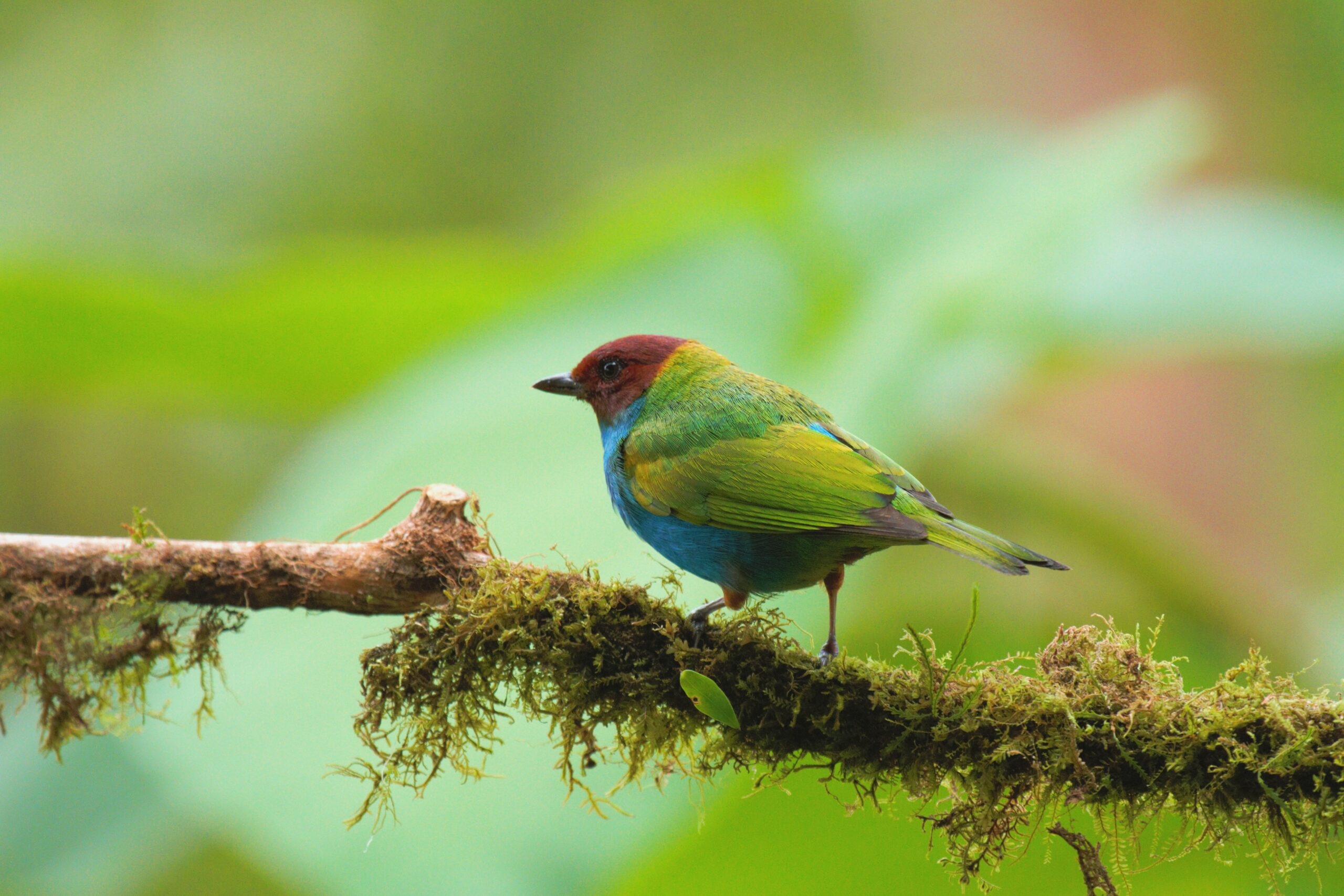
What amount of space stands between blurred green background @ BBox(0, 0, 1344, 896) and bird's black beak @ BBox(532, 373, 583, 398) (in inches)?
7.5

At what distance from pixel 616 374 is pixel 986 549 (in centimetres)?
142

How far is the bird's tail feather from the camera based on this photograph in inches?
92.0

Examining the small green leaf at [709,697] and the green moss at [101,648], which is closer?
the small green leaf at [709,697]

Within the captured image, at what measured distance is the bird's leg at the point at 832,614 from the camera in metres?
2.47

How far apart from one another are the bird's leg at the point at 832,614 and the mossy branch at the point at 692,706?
80 millimetres

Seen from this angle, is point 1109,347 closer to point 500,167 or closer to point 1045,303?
point 1045,303

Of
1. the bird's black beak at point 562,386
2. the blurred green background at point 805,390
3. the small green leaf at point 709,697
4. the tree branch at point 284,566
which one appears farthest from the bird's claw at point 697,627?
the bird's black beak at point 562,386

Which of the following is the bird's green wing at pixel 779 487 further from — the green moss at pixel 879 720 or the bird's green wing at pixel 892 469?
the green moss at pixel 879 720

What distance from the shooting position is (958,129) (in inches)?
249

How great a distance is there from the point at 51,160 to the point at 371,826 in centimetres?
1048

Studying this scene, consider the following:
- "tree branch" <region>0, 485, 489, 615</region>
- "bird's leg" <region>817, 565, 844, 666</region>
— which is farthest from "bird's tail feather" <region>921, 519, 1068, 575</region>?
"tree branch" <region>0, 485, 489, 615</region>

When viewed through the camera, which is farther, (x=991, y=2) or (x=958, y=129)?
(x=991, y=2)

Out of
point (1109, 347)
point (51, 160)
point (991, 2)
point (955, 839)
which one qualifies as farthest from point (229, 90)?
point (955, 839)

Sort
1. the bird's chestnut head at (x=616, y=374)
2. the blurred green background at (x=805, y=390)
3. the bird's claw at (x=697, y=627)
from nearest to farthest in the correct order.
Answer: the bird's claw at (x=697, y=627) → the blurred green background at (x=805, y=390) → the bird's chestnut head at (x=616, y=374)
